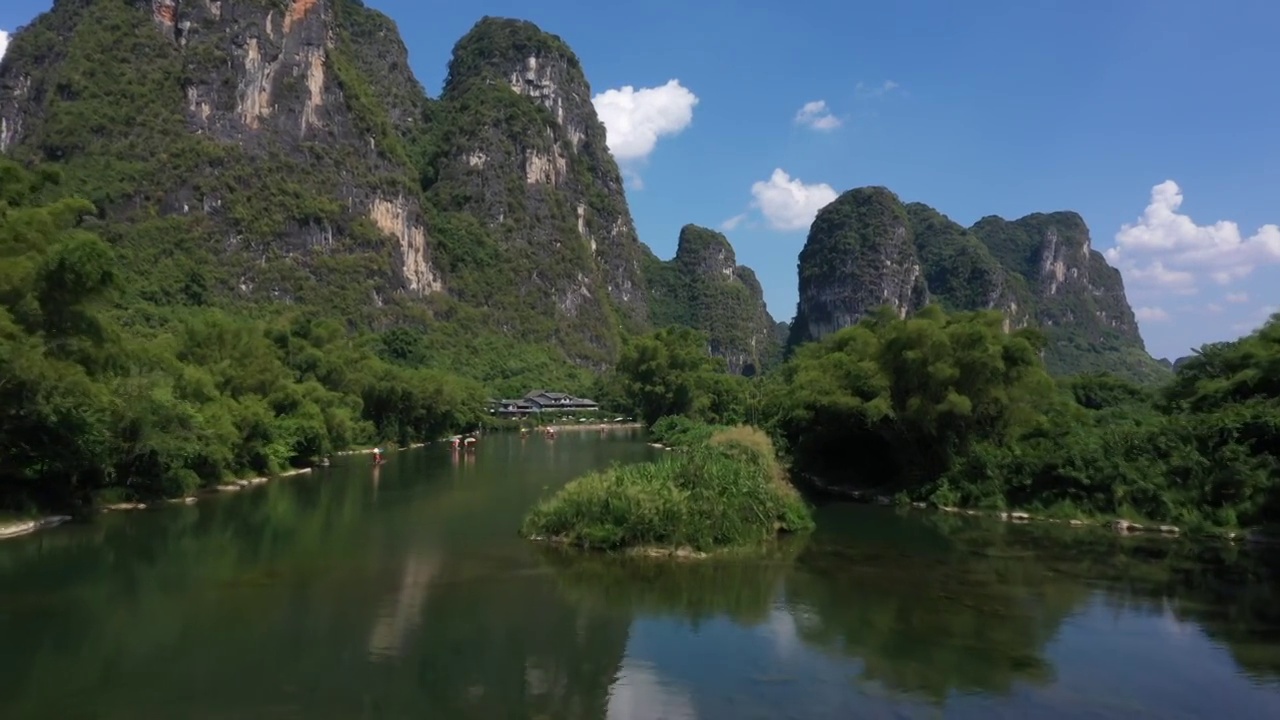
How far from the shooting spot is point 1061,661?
1283 centimetres

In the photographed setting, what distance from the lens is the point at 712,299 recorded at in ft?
552

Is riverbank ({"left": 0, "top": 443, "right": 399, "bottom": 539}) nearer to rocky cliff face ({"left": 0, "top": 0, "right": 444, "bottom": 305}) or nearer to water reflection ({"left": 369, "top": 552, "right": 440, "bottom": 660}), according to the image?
water reflection ({"left": 369, "top": 552, "right": 440, "bottom": 660})

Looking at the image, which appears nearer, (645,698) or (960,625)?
(645,698)

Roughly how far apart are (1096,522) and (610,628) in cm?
1703

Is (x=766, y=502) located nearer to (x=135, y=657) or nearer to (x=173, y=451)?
(x=135, y=657)

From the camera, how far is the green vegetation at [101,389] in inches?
807

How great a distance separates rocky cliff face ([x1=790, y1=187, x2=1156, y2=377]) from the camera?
441 ft

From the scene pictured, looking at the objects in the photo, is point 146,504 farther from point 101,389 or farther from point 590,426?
point 590,426

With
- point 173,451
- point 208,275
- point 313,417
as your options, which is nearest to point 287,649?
point 173,451

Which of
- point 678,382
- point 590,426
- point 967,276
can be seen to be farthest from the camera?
point 967,276

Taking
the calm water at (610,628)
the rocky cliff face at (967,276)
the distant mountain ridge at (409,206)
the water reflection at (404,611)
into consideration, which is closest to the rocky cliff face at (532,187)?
the distant mountain ridge at (409,206)

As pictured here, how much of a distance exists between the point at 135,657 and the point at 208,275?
73.0 meters

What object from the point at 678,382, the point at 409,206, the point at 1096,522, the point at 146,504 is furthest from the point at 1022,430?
the point at 409,206

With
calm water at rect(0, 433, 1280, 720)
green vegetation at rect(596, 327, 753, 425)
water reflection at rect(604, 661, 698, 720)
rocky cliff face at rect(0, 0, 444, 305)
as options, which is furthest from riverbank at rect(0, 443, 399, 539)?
rocky cliff face at rect(0, 0, 444, 305)
